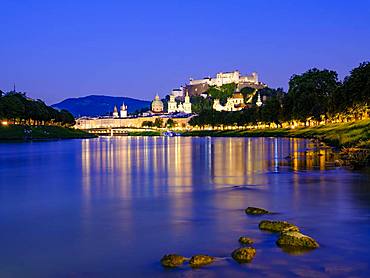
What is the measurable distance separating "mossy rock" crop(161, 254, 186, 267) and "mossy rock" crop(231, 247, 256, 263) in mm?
1424

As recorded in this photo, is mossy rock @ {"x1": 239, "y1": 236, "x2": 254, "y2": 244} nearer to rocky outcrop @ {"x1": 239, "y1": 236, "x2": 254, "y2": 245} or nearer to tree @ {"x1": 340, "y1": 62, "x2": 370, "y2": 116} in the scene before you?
rocky outcrop @ {"x1": 239, "y1": 236, "x2": 254, "y2": 245}

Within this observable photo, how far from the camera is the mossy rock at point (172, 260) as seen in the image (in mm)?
14091

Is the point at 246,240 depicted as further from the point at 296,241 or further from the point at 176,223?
the point at 176,223

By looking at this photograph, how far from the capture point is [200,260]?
1419 centimetres

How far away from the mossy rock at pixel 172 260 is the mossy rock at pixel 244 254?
1.42m

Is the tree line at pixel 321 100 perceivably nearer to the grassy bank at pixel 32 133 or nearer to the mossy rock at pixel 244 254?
the grassy bank at pixel 32 133

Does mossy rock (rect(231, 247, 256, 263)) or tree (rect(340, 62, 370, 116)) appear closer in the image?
mossy rock (rect(231, 247, 256, 263))

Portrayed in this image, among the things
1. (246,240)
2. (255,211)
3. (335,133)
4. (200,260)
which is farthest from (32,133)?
(200,260)

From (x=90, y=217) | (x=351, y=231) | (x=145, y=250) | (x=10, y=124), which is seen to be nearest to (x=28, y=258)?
(x=145, y=250)

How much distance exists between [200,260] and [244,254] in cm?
125

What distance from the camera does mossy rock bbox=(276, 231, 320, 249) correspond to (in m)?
15.5

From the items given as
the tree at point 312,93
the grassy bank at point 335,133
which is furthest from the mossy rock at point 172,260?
the tree at point 312,93

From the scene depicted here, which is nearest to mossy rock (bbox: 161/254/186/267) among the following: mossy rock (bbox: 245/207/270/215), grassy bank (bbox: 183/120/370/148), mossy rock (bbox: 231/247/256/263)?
mossy rock (bbox: 231/247/256/263)

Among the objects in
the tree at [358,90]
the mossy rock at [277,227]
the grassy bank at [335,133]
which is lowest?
the mossy rock at [277,227]
